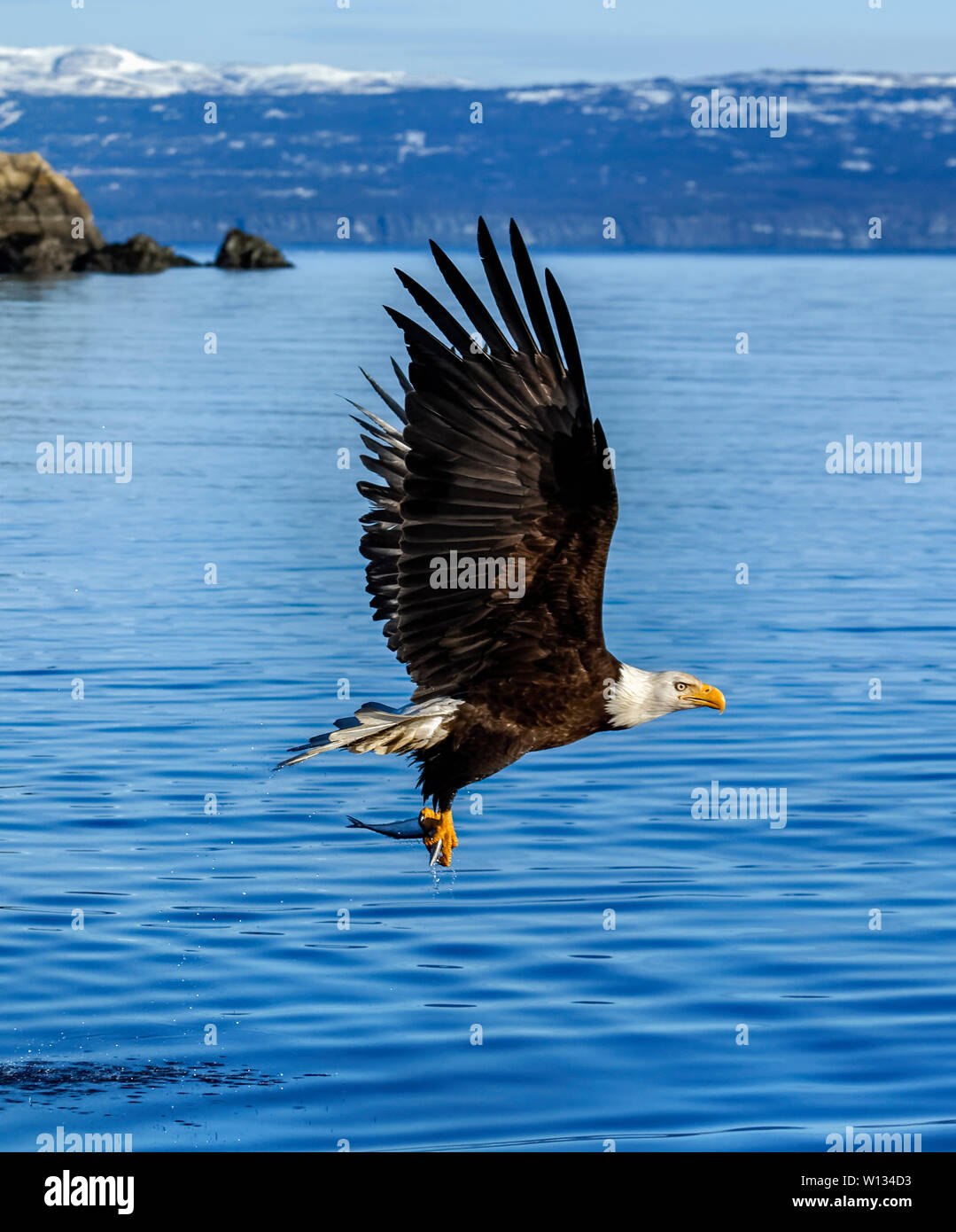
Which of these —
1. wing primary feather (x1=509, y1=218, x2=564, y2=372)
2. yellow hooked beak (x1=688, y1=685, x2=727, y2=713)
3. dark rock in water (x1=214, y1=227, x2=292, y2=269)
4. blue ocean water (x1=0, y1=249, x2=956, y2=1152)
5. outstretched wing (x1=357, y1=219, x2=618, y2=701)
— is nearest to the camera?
wing primary feather (x1=509, y1=218, x2=564, y2=372)

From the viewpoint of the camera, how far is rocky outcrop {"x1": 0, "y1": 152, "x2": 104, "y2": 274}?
99.9 metres

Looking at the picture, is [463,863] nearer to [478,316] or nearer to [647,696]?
[647,696]

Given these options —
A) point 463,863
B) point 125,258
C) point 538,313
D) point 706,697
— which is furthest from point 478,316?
point 125,258

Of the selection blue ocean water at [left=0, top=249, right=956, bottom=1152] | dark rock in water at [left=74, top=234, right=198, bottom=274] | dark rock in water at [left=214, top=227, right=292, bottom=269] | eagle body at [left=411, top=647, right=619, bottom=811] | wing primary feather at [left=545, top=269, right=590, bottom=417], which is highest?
dark rock in water at [left=214, top=227, right=292, bottom=269]

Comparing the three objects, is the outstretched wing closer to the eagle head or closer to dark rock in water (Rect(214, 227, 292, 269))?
the eagle head

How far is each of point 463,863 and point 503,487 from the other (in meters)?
3.62

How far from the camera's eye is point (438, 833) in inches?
353

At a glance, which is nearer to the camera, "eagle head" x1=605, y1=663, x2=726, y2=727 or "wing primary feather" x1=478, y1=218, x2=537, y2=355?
"wing primary feather" x1=478, y1=218, x2=537, y2=355

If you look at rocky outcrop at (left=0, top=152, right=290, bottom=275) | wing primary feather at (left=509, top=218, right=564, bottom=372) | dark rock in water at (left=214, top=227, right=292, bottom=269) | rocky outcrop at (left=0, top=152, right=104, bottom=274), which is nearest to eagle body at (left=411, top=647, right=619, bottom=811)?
wing primary feather at (left=509, top=218, right=564, bottom=372)

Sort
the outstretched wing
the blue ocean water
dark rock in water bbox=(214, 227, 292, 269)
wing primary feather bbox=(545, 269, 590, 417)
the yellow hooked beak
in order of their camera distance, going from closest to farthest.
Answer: wing primary feather bbox=(545, 269, 590, 417) → the outstretched wing → the blue ocean water → the yellow hooked beak → dark rock in water bbox=(214, 227, 292, 269)

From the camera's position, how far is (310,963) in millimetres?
9492

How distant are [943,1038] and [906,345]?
1929 inches

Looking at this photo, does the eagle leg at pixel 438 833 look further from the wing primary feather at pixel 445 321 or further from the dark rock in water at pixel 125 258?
the dark rock in water at pixel 125 258
